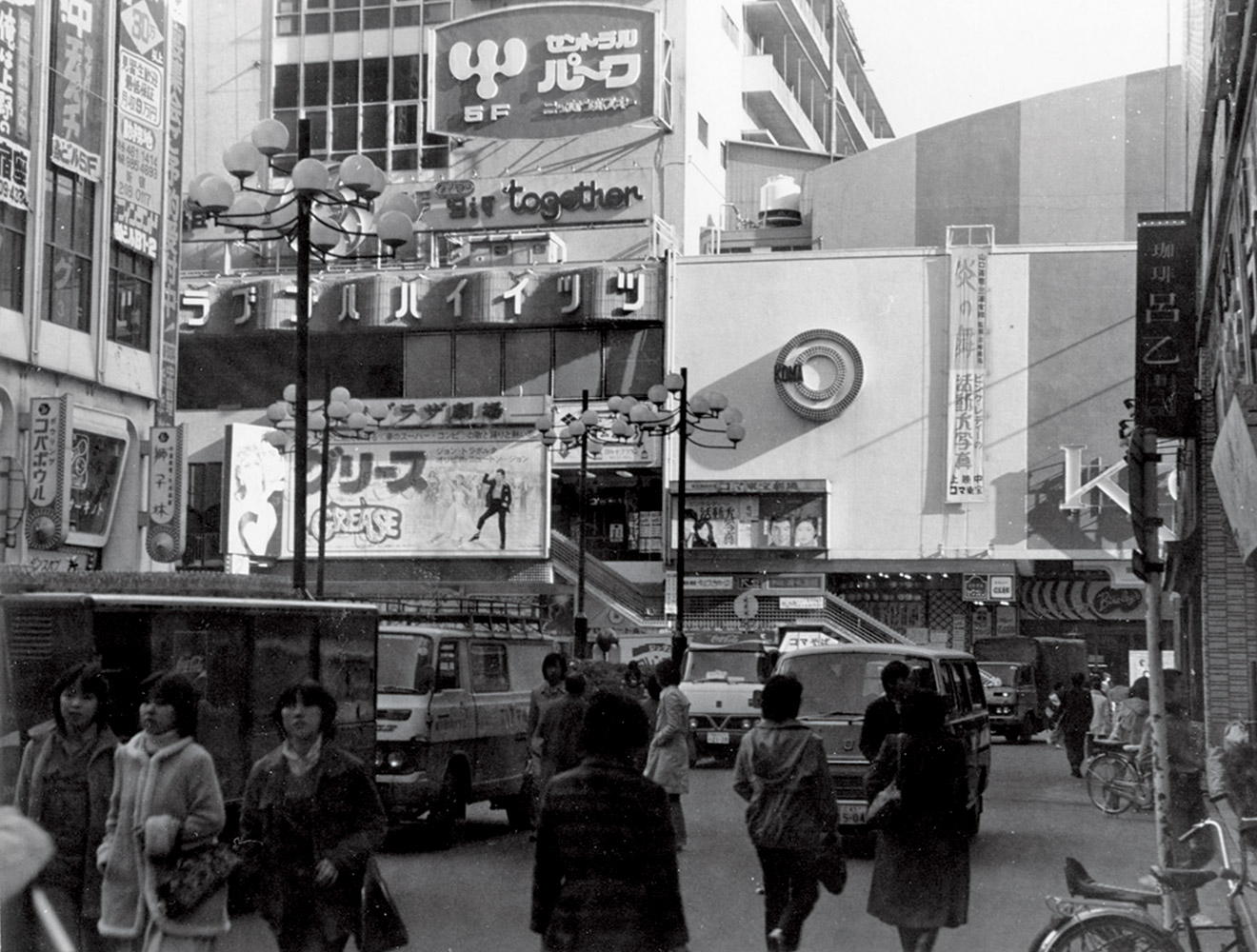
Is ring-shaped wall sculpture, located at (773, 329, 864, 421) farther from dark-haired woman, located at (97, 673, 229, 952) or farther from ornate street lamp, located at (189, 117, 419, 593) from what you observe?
dark-haired woman, located at (97, 673, 229, 952)

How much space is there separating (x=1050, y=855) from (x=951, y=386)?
112 ft

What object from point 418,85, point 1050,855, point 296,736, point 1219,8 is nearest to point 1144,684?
point 1050,855

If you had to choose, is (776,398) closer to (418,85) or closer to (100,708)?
(418,85)

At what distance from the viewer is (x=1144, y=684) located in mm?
20344

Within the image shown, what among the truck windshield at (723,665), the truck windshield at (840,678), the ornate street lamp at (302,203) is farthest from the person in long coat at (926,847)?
the truck windshield at (723,665)

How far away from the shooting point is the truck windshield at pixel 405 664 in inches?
607

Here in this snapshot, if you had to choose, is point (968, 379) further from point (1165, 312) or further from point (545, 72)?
point (1165, 312)

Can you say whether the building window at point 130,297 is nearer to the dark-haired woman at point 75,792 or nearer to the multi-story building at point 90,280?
the multi-story building at point 90,280

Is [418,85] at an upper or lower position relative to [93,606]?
upper

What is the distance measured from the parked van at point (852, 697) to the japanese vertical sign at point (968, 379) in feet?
107

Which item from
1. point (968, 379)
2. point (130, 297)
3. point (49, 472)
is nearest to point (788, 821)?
point (49, 472)

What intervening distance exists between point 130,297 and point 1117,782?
1694 cm

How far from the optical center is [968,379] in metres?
49.1

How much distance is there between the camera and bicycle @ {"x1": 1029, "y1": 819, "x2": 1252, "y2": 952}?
7.39 m
